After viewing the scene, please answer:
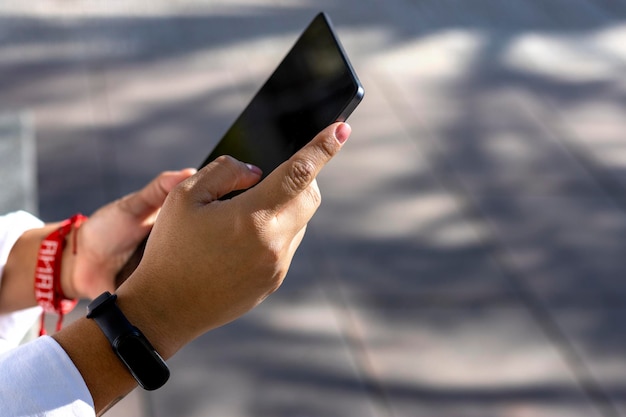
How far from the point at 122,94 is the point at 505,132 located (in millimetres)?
1468

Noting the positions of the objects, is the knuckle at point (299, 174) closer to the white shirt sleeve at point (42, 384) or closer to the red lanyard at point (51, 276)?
the white shirt sleeve at point (42, 384)

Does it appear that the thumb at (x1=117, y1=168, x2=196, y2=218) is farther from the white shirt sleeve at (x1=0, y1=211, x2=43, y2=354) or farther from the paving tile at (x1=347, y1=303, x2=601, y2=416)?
the paving tile at (x1=347, y1=303, x2=601, y2=416)

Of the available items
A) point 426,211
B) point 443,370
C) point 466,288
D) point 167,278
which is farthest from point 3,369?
point 426,211

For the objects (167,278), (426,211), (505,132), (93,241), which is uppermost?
(505,132)

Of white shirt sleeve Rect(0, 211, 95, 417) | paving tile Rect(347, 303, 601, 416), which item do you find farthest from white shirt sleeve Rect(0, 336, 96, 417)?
paving tile Rect(347, 303, 601, 416)

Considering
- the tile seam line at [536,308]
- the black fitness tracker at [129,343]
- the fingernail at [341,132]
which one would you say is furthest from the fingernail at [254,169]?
the tile seam line at [536,308]

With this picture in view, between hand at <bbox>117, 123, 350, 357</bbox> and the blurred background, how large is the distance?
960 millimetres

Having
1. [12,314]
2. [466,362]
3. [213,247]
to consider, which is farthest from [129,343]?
[466,362]

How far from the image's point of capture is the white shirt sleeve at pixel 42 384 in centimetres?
83

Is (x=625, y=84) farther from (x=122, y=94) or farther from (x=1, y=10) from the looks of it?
(x=1, y=10)

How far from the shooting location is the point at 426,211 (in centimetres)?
287

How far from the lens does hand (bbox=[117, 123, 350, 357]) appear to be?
0.90 metres

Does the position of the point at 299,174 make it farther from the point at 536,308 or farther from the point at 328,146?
the point at 536,308

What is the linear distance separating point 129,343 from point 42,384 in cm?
9
